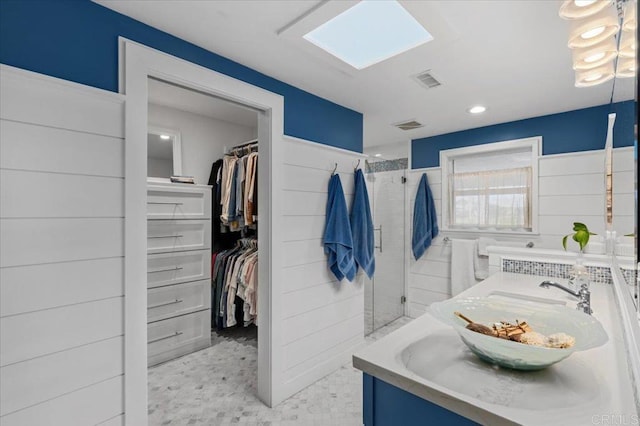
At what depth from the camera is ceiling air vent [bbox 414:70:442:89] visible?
2.01 metres

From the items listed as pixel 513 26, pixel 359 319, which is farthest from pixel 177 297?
pixel 513 26

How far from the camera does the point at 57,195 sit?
1.24 metres

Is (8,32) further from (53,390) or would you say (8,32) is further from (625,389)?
(625,389)

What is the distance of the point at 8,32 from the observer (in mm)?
1142

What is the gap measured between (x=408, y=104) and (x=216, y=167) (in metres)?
2.13

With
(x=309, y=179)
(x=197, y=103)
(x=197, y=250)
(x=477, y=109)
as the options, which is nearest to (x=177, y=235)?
(x=197, y=250)

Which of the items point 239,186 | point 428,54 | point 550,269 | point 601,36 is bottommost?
point 550,269

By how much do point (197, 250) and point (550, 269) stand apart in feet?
9.91

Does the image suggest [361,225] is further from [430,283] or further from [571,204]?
[571,204]

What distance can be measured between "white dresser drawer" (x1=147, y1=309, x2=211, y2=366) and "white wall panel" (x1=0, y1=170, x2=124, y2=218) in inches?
64.5

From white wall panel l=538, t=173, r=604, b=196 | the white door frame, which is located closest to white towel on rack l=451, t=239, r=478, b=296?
white wall panel l=538, t=173, r=604, b=196

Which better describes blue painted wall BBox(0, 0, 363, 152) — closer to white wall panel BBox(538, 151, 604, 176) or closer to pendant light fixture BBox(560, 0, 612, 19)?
pendant light fixture BBox(560, 0, 612, 19)

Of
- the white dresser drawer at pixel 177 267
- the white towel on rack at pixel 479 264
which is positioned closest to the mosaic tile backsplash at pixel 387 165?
the white towel on rack at pixel 479 264

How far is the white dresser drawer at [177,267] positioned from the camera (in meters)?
2.59
